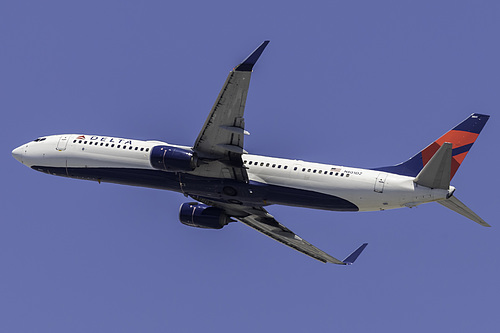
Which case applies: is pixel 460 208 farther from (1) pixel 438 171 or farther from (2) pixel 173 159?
(2) pixel 173 159

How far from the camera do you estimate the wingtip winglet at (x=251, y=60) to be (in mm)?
53497

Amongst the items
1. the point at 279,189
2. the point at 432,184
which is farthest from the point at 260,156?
the point at 432,184

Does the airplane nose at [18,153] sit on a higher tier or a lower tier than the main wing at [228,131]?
higher

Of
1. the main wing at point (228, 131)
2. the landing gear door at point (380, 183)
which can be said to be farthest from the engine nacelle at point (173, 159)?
the landing gear door at point (380, 183)

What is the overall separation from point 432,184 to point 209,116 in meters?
13.7

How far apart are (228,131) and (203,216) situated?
11.3 m

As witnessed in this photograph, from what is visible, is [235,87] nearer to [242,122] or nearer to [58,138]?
[242,122]

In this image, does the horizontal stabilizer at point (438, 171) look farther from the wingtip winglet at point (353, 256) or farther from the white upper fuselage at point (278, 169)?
the wingtip winglet at point (353, 256)

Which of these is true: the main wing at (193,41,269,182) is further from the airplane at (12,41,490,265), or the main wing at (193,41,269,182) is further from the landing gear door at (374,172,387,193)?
the landing gear door at (374,172,387,193)

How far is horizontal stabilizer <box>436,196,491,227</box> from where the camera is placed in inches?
2291

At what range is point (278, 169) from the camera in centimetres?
6206

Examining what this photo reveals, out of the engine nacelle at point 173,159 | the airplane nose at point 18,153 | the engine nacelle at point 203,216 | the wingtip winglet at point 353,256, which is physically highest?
the airplane nose at point 18,153

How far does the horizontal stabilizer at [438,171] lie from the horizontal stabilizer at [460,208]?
141 centimetres

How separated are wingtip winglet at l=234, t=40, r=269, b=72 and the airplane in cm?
5
